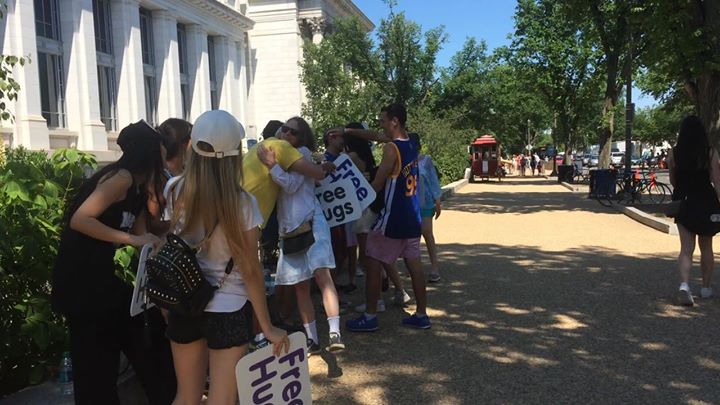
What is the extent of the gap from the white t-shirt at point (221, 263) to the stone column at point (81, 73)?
29.6 metres

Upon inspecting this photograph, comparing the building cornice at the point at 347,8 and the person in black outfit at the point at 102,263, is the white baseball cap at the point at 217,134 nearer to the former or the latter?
the person in black outfit at the point at 102,263

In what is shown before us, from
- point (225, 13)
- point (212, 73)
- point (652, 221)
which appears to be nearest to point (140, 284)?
point (652, 221)

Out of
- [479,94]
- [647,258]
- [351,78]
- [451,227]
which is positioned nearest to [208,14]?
[351,78]

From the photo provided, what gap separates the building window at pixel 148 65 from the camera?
120 ft

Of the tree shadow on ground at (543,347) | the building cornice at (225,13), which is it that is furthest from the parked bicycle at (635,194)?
the building cornice at (225,13)

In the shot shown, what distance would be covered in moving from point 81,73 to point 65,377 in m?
29.8

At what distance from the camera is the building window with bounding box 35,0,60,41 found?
28656 millimetres

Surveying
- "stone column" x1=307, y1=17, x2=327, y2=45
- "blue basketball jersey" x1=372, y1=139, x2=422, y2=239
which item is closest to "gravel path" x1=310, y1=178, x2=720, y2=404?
"blue basketball jersey" x1=372, y1=139, x2=422, y2=239

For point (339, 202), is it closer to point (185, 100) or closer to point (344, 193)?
point (344, 193)

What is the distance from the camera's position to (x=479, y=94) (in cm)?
4238

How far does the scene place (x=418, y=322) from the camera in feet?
18.3

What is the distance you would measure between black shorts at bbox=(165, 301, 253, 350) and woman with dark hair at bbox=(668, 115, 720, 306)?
16.4 ft

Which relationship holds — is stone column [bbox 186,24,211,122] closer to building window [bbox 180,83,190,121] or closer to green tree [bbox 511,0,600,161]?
building window [bbox 180,83,190,121]

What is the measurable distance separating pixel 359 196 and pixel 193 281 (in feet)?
9.57
